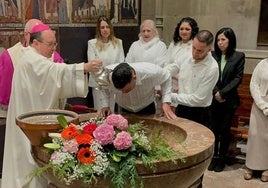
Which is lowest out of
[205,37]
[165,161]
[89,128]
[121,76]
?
[165,161]

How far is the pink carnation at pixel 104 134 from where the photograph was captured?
199cm

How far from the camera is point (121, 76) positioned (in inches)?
99.9

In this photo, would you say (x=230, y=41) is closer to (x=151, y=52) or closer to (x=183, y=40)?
(x=183, y=40)

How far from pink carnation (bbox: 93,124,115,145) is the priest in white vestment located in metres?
0.70

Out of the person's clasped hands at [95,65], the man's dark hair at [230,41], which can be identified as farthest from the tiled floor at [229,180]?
the person's clasped hands at [95,65]

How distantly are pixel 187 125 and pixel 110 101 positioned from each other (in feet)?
2.25

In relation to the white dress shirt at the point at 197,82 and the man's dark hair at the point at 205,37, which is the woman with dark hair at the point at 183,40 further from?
the man's dark hair at the point at 205,37

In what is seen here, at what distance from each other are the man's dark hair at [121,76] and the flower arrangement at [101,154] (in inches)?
18.8

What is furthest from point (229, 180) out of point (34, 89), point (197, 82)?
point (34, 89)

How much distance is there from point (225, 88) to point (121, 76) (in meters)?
2.37

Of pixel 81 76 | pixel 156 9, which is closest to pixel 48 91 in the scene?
pixel 81 76

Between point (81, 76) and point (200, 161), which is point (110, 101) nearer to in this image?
point (81, 76)

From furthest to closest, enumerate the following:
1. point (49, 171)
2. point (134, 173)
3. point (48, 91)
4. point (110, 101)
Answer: point (110, 101) < point (48, 91) < point (49, 171) < point (134, 173)

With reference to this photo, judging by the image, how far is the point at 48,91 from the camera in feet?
9.34
